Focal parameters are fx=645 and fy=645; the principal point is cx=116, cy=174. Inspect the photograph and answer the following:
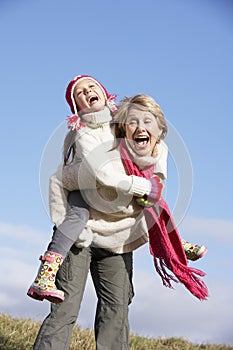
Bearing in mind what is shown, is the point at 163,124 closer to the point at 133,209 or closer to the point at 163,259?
the point at 133,209

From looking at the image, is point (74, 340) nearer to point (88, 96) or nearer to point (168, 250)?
point (168, 250)

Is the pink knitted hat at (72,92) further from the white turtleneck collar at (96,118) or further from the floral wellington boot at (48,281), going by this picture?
the floral wellington boot at (48,281)

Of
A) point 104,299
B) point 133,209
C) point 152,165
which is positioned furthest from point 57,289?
point 152,165

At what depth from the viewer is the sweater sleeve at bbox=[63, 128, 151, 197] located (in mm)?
3275

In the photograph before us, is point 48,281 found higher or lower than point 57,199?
lower

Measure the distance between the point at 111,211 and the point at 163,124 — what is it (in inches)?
21.9

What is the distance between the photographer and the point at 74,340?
16.3 ft

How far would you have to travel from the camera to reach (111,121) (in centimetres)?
346

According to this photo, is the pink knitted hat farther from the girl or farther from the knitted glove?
the knitted glove

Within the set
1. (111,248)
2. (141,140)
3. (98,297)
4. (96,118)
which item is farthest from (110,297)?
(96,118)

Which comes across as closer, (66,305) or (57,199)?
(66,305)

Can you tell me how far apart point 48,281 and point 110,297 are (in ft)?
1.46

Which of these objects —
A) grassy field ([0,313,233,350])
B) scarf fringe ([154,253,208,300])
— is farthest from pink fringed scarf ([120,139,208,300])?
grassy field ([0,313,233,350])

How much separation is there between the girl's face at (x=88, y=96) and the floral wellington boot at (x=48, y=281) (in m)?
0.81
